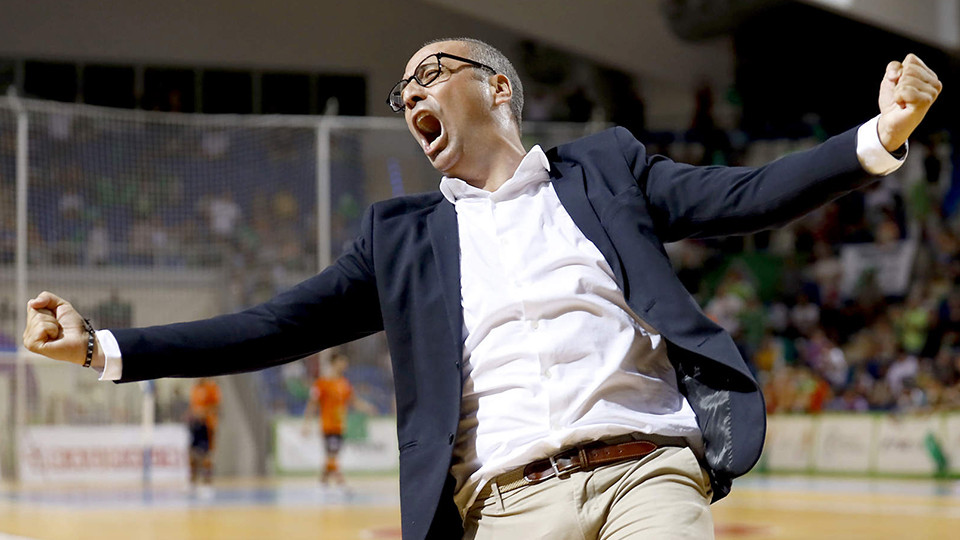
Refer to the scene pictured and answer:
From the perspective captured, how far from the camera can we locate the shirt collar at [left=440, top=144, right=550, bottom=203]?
2.78 meters

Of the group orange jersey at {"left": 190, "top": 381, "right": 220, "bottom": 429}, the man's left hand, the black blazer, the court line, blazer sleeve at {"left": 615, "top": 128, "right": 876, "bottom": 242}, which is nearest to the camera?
the man's left hand

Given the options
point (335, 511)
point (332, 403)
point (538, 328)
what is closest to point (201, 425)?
point (332, 403)

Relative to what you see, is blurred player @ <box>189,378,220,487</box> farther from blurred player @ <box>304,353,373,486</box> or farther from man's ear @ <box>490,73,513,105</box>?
man's ear @ <box>490,73,513,105</box>

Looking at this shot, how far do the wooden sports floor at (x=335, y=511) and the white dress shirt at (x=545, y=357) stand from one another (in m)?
5.80

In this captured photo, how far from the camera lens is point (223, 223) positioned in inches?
703

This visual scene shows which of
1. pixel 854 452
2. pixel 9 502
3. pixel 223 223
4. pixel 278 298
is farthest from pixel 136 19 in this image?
pixel 278 298

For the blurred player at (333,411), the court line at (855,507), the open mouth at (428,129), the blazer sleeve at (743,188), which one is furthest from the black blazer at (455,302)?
the blurred player at (333,411)

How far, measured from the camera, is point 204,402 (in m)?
15.8

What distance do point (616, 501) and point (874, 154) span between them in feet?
2.81

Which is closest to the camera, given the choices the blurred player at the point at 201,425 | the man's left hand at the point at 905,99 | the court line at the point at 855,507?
the man's left hand at the point at 905,99

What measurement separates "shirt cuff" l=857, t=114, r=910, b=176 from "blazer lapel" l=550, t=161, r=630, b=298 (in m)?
0.56

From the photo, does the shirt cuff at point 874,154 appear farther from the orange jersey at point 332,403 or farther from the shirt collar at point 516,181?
the orange jersey at point 332,403

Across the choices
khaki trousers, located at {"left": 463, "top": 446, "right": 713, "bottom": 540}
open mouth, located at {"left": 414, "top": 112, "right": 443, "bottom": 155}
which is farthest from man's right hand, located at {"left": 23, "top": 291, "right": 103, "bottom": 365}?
khaki trousers, located at {"left": 463, "top": 446, "right": 713, "bottom": 540}

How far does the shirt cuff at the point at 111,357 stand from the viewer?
8.56ft
